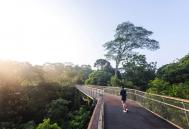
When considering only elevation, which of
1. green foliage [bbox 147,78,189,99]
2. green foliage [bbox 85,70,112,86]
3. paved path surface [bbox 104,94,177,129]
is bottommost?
paved path surface [bbox 104,94,177,129]

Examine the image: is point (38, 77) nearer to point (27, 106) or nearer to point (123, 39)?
point (27, 106)

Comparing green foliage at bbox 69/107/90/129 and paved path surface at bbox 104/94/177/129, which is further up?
paved path surface at bbox 104/94/177/129

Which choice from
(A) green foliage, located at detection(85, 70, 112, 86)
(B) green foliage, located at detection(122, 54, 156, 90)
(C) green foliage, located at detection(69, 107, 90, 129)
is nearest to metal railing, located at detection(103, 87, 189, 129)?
(C) green foliage, located at detection(69, 107, 90, 129)

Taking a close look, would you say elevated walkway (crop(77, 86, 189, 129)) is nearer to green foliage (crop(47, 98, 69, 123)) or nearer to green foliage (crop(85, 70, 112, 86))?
green foliage (crop(47, 98, 69, 123))

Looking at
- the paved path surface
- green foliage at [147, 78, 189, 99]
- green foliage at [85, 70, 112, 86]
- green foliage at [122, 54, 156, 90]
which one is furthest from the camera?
green foliage at [85, 70, 112, 86]

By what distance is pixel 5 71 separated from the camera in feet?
173

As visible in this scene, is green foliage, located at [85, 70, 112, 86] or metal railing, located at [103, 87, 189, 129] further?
green foliage, located at [85, 70, 112, 86]

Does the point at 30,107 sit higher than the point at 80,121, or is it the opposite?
Result: the point at 30,107

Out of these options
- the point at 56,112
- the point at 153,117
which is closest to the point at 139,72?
the point at 56,112

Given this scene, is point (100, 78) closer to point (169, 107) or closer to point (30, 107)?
point (30, 107)

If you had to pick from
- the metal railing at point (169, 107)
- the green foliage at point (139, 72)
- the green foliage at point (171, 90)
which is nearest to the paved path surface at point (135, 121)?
the metal railing at point (169, 107)

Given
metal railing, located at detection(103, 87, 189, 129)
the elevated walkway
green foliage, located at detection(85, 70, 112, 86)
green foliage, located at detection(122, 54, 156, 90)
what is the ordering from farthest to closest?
green foliage, located at detection(85, 70, 112, 86), green foliage, located at detection(122, 54, 156, 90), the elevated walkway, metal railing, located at detection(103, 87, 189, 129)

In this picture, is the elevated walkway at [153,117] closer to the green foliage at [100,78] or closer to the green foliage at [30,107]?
the green foliage at [30,107]

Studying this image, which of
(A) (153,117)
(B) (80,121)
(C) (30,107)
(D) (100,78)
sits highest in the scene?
(D) (100,78)
